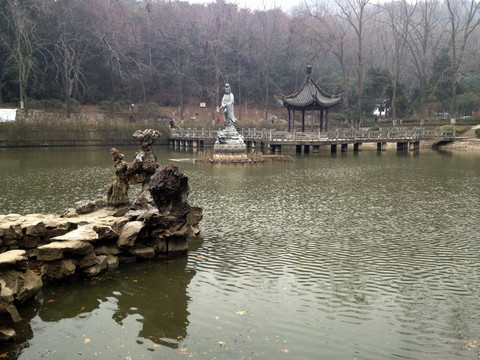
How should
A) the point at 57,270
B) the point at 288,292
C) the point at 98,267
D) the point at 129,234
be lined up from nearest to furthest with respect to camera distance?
the point at 288,292 < the point at 57,270 < the point at 98,267 < the point at 129,234

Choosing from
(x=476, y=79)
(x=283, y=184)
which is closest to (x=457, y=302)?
(x=283, y=184)

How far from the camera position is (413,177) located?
68.4 feet

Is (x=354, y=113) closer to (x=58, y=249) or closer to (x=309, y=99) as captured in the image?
(x=309, y=99)

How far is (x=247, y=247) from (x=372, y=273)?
2.73 metres

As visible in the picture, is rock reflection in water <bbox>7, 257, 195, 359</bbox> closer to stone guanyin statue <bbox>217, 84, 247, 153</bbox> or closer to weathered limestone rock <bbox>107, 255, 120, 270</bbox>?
weathered limestone rock <bbox>107, 255, 120, 270</bbox>

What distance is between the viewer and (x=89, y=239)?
798 cm

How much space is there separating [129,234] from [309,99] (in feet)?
92.2

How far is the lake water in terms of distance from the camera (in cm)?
590

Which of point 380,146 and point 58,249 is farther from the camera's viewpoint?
point 380,146

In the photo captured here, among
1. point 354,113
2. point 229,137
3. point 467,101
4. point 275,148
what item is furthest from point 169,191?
point 467,101

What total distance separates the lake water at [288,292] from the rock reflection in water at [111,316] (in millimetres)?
24

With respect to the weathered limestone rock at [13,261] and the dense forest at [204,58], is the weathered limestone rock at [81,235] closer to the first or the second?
the weathered limestone rock at [13,261]

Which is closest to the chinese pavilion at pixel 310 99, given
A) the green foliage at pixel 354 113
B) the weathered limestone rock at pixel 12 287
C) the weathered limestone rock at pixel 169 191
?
the green foliage at pixel 354 113

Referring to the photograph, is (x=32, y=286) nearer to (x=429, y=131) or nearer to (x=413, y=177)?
(x=413, y=177)
